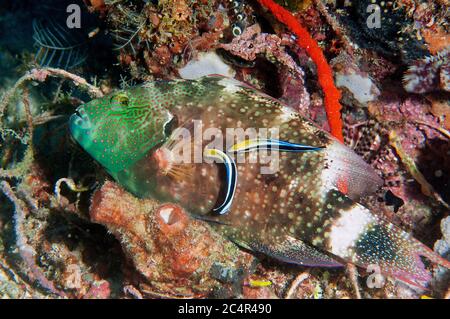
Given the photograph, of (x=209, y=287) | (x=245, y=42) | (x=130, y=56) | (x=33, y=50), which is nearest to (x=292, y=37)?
(x=245, y=42)

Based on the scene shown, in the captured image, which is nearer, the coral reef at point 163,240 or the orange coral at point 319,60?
the coral reef at point 163,240

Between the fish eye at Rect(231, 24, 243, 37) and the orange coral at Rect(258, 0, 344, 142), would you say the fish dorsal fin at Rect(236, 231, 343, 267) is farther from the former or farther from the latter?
the fish eye at Rect(231, 24, 243, 37)

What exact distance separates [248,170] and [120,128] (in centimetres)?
121

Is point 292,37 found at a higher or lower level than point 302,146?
higher

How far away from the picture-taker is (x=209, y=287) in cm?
326

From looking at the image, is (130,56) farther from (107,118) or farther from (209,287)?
(209,287)

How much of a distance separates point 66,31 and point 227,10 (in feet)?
9.97

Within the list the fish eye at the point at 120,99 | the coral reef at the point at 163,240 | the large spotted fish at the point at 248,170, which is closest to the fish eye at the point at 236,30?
the large spotted fish at the point at 248,170

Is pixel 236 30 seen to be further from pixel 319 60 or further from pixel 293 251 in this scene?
pixel 293 251

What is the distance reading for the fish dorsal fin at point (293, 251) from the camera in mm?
3086

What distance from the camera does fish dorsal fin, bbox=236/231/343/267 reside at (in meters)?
3.09

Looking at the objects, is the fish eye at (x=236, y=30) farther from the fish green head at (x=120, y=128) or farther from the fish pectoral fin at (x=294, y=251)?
the fish pectoral fin at (x=294, y=251)

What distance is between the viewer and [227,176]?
305 centimetres

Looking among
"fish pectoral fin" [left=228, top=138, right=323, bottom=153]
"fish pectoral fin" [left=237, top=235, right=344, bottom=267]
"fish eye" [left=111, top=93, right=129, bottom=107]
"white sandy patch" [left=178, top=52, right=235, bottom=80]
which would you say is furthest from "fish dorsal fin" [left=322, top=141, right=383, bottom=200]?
"fish eye" [left=111, top=93, right=129, bottom=107]
